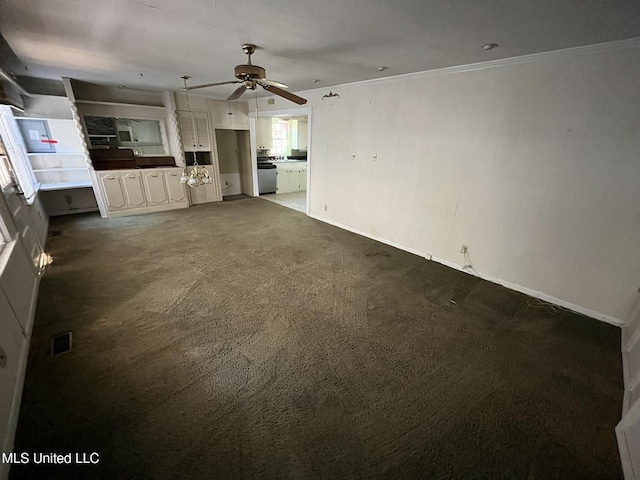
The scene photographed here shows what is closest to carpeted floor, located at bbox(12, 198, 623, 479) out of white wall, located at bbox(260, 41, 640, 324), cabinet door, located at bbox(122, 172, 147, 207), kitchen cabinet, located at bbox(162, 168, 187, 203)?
white wall, located at bbox(260, 41, 640, 324)

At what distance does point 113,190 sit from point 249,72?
14.1 feet

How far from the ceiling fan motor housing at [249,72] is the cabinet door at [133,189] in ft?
13.3

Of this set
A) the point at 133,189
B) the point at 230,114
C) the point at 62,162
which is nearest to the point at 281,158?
the point at 230,114

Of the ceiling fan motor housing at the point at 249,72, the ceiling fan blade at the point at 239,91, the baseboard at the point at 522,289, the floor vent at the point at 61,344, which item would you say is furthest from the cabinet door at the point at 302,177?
the floor vent at the point at 61,344

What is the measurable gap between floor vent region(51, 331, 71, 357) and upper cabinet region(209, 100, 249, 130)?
5242mm

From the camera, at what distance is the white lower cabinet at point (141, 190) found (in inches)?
193

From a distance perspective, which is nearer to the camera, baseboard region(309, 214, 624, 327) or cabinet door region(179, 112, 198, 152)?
baseboard region(309, 214, 624, 327)

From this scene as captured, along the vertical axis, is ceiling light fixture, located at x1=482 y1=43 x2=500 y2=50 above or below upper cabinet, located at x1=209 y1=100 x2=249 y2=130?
above

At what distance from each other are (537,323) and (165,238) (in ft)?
15.8

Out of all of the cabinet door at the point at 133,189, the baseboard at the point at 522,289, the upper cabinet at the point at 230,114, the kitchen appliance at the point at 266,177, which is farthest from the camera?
the kitchen appliance at the point at 266,177

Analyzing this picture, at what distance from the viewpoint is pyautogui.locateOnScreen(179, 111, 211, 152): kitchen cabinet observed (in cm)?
564

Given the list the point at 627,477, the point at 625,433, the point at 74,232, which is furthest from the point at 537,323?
the point at 74,232

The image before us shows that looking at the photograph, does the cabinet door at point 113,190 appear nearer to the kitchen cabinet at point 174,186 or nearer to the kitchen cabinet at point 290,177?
the kitchen cabinet at point 174,186

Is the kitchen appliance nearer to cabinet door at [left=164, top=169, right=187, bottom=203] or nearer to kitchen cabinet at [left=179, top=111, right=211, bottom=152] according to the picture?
kitchen cabinet at [left=179, top=111, right=211, bottom=152]
